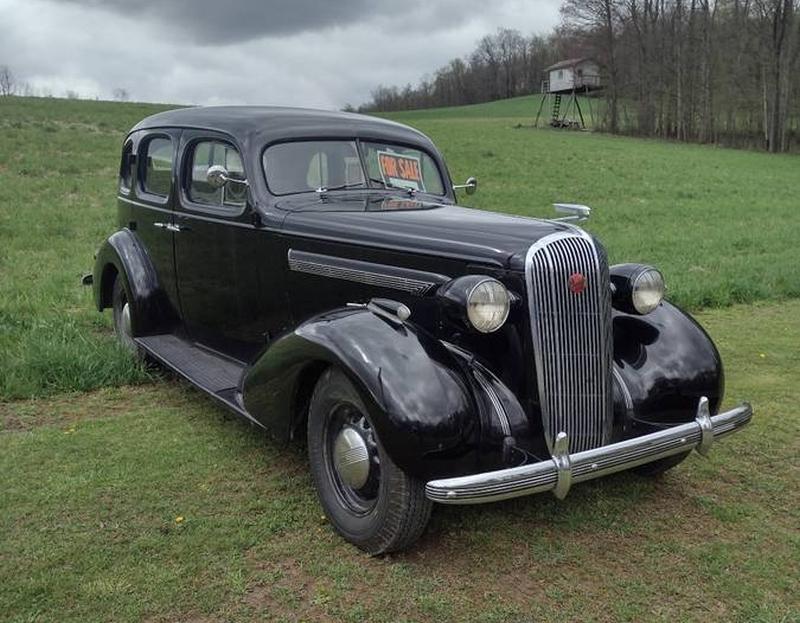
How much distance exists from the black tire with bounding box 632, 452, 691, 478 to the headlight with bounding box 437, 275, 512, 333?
51.1 inches

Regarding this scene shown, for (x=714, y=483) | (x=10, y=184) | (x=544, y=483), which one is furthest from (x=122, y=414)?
(x=10, y=184)

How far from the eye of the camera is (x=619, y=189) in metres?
18.2

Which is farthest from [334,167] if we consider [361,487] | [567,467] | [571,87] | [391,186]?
Answer: [571,87]

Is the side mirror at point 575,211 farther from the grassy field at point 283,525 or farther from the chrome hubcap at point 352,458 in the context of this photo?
the chrome hubcap at point 352,458

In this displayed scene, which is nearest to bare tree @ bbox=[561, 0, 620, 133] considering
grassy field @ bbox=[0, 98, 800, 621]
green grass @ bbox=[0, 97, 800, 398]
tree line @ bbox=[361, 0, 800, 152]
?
tree line @ bbox=[361, 0, 800, 152]

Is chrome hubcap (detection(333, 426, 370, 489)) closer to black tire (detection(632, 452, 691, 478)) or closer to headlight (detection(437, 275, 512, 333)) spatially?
headlight (detection(437, 275, 512, 333))

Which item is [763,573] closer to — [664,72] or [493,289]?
[493,289]

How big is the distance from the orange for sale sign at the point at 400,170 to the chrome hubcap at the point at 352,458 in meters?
1.87

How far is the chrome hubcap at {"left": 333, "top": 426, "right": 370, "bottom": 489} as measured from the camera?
10.2ft

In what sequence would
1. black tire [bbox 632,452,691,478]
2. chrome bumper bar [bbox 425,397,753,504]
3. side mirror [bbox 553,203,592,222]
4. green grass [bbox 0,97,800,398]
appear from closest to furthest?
chrome bumper bar [bbox 425,397,753,504] → black tire [bbox 632,452,691,478] → side mirror [bbox 553,203,592,222] → green grass [bbox 0,97,800,398]

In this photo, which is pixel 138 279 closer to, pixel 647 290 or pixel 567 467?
pixel 647 290

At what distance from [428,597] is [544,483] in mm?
617

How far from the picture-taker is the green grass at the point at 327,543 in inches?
108

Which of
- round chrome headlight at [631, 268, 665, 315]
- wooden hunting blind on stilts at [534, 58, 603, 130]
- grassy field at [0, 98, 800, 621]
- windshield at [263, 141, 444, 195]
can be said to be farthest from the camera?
wooden hunting blind on stilts at [534, 58, 603, 130]
